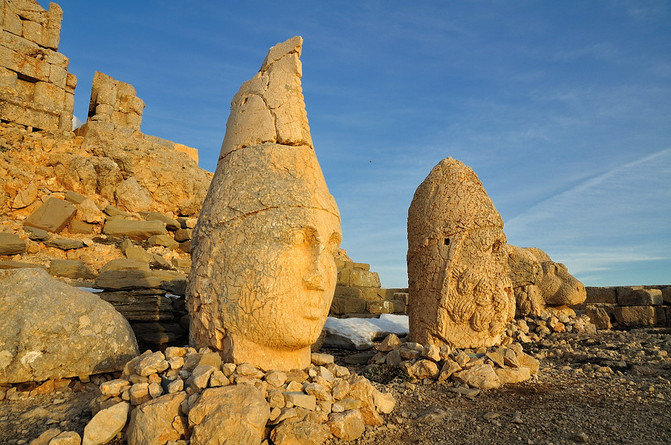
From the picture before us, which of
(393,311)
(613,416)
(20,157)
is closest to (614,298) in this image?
(393,311)

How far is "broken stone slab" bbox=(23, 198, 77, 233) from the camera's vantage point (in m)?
9.67

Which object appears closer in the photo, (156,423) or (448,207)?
(156,423)

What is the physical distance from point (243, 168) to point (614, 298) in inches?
444

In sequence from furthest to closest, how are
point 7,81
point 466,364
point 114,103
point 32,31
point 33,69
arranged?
point 114,103
point 32,31
point 33,69
point 7,81
point 466,364

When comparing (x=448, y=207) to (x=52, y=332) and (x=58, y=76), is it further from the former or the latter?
(x=58, y=76)

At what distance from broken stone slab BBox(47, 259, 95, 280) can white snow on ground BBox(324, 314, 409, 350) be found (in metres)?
4.62

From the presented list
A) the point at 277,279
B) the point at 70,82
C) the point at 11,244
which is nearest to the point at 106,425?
the point at 277,279

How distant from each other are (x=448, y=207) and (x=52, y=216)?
9.00 m

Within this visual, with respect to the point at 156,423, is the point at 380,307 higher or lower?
higher

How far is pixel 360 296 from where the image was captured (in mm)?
9977

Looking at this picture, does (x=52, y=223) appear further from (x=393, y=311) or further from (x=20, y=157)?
(x=393, y=311)

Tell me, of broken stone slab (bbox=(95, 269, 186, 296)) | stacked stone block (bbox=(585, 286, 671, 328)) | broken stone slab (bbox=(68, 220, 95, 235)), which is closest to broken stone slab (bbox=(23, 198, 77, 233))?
broken stone slab (bbox=(68, 220, 95, 235))

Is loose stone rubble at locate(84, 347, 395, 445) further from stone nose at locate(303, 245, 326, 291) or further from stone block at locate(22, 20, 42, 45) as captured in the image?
stone block at locate(22, 20, 42, 45)

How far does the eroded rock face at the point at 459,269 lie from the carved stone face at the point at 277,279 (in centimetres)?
225
